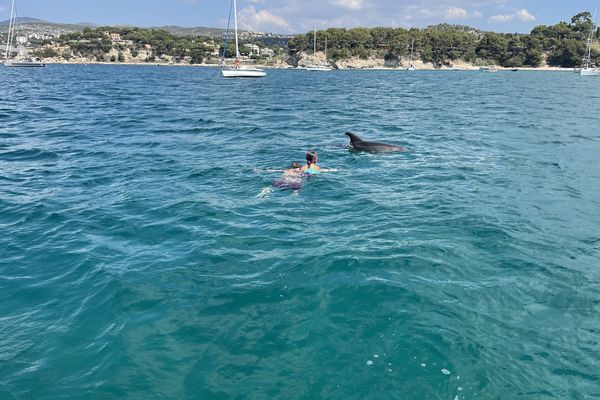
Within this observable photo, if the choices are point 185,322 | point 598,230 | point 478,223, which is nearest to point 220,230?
point 185,322

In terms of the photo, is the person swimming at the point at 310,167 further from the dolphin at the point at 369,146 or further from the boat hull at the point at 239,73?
the boat hull at the point at 239,73

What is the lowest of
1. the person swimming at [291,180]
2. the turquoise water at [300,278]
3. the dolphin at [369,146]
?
the turquoise water at [300,278]

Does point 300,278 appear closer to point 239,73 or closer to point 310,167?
point 310,167

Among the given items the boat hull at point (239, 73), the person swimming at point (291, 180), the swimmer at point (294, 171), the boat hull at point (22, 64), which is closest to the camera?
the person swimming at point (291, 180)

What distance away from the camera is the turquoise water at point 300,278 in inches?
230

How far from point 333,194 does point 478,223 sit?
427cm

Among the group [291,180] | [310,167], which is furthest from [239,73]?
[291,180]

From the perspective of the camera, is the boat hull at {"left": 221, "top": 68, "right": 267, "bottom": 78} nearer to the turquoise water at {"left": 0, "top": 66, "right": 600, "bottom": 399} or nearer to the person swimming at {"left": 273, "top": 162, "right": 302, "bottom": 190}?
the turquoise water at {"left": 0, "top": 66, "right": 600, "bottom": 399}

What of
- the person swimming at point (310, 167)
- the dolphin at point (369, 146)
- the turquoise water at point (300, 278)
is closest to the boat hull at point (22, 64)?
the turquoise water at point (300, 278)

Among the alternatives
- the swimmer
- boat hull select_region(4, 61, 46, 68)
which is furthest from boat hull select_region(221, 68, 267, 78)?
the swimmer

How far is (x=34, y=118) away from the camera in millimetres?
29266

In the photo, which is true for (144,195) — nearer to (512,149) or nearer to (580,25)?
(512,149)

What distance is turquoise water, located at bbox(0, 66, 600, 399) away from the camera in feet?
19.2

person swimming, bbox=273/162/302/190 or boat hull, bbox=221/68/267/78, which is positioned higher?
boat hull, bbox=221/68/267/78
